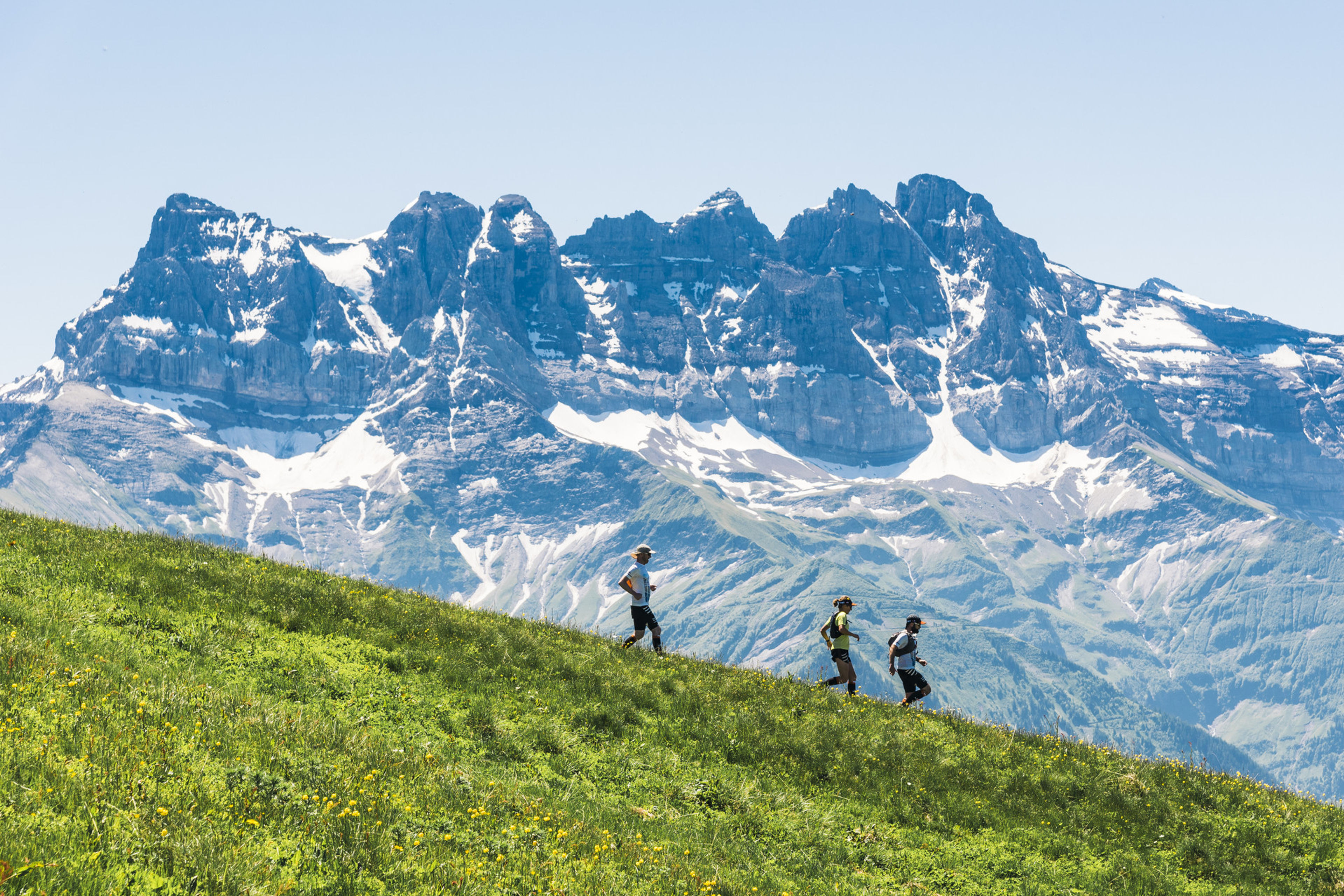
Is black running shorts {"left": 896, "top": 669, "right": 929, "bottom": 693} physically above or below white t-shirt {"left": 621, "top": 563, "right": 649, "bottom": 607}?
below

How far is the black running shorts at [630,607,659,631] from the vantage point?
81.8ft

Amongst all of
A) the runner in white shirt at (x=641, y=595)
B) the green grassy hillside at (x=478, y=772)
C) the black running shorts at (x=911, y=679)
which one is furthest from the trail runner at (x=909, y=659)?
the runner in white shirt at (x=641, y=595)

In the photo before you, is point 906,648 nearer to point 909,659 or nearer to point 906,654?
point 906,654

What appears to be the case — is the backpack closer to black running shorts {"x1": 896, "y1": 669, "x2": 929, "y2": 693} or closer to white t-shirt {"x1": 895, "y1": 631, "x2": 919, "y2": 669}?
white t-shirt {"x1": 895, "y1": 631, "x2": 919, "y2": 669}

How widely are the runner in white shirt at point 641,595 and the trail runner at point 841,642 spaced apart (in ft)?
14.0

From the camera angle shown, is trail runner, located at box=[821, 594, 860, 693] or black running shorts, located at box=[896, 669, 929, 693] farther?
black running shorts, located at box=[896, 669, 929, 693]

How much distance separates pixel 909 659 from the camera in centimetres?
2522

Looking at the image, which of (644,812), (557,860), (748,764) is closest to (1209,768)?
(748,764)

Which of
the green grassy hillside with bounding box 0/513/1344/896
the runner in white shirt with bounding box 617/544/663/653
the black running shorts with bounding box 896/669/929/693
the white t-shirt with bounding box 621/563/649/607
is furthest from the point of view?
the white t-shirt with bounding box 621/563/649/607

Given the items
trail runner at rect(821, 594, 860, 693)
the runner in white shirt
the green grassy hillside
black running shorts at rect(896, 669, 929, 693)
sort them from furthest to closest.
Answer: black running shorts at rect(896, 669, 929, 693) < trail runner at rect(821, 594, 860, 693) < the runner in white shirt < the green grassy hillside

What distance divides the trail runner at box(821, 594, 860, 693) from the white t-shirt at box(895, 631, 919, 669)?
3.94 ft

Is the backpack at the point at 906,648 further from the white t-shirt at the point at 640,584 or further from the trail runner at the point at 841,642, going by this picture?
the white t-shirt at the point at 640,584

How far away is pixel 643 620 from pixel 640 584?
94 cm

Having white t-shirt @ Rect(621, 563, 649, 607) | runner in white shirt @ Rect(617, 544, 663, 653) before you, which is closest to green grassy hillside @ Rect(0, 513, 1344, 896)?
runner in white shirt @ Rect(617, 544, 663, 653)
